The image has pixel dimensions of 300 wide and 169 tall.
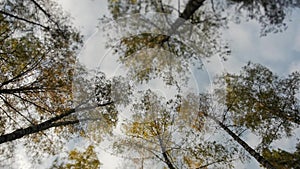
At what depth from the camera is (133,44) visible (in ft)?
22.0

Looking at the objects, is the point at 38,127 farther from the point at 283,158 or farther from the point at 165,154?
the point at 283,158

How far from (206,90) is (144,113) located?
1904mm

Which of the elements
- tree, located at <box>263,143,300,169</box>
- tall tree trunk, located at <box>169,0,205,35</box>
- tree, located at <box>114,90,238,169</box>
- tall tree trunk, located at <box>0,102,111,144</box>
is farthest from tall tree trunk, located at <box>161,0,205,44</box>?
tree, located at <box>263,143,300,169</box>

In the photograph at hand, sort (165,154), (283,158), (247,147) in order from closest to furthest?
1. (283,158)
2. (247,147)
3. (165,154)

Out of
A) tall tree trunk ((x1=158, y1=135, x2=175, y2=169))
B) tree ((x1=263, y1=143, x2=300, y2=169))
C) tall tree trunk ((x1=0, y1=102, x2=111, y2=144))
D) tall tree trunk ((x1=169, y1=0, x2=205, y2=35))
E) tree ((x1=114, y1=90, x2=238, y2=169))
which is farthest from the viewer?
tall tree trunk ((x1=158, y1=135, x2=175, y2=169))

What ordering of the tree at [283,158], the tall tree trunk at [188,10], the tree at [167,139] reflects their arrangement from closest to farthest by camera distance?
the tall tree trunk at [188,10], the tree at [167,139], the tree at [283,158]

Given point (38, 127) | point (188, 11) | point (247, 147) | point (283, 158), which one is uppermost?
point (188, 11)

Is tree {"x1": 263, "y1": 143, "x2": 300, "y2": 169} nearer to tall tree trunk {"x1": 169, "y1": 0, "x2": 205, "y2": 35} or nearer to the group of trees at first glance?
the group of trees

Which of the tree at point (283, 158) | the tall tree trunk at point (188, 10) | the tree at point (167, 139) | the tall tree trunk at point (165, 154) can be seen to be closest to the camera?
the tall tree trunk at point (188, 10)

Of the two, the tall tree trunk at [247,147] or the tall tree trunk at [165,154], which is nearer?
the tall tree trunk at [247,147]

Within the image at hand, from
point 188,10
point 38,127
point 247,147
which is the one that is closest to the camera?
point 188,10

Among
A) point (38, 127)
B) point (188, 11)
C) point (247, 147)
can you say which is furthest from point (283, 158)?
point (38, 127)

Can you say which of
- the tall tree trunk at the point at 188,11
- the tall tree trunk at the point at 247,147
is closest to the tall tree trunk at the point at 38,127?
the tall tree trunk at the point at 188,11

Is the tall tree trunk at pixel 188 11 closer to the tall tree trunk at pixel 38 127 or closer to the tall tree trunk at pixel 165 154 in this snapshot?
the tall tree trunk at pixel 38 127
